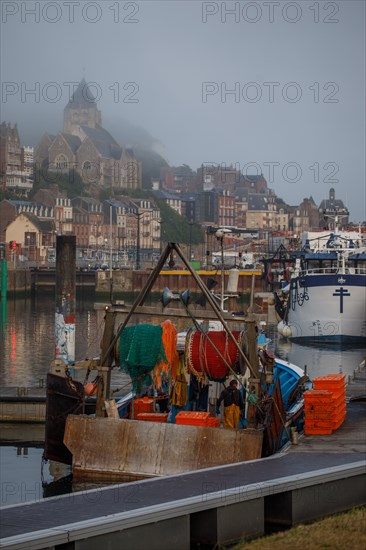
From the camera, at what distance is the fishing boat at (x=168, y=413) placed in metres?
20.2

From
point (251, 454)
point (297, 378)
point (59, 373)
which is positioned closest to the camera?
point (251, 454)

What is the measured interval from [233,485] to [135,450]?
14.5 feet

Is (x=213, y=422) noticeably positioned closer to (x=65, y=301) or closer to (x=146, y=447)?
(x=146, y=447)

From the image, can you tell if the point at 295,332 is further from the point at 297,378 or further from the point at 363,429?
the point at 363,429

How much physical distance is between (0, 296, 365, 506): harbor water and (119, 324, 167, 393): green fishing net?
8.67 ft

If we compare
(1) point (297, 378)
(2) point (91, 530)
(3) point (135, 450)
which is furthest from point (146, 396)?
(2) point (91, 530)

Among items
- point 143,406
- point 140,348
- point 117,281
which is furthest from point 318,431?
point 117,281

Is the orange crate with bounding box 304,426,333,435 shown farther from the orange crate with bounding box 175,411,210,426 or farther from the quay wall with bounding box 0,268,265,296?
the quay wall with bounding box 0,268,265,296

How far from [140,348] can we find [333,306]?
43.0m

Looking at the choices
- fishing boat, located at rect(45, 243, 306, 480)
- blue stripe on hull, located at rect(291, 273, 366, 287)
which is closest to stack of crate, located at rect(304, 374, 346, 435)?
fishing boat, located at rect(45, 243, 306, 480)

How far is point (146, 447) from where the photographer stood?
2048 cm

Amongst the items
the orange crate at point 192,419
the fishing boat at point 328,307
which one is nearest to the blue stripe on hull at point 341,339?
the fishing boat at point 328,307

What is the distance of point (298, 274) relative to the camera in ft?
225

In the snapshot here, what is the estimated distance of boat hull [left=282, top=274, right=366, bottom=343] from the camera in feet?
206
